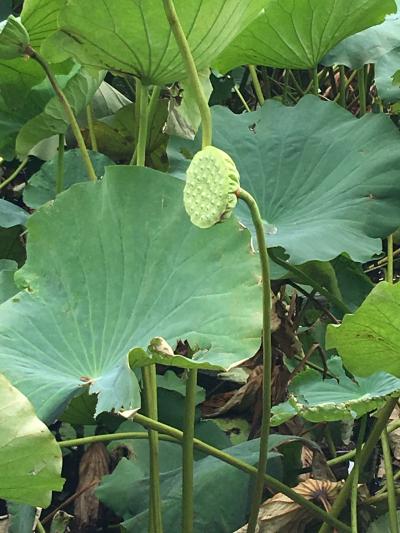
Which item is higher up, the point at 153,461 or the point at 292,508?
the point at 153,461

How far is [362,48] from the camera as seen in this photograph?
4.68 ft

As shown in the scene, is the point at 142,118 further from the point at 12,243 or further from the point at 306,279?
the point at 12,243

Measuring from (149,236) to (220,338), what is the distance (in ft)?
0.55

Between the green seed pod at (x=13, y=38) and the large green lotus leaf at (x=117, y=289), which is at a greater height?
the green seed pod at (x=13, y=38)

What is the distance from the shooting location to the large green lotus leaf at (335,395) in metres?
0.93

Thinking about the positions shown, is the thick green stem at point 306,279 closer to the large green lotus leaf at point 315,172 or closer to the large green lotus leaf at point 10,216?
the large green lotus leaf at point 315,172

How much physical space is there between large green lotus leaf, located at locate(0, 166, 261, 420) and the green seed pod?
6.9 inches

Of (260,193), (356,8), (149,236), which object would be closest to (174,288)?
(149,236)

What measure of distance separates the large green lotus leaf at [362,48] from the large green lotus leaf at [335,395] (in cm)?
49

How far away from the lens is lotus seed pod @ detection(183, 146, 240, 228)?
0.72 meters

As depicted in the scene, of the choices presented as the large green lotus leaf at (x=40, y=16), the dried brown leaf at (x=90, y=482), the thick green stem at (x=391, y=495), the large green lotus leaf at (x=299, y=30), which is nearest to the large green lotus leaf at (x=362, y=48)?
the large green lotus leaf at (x=299, y=30)

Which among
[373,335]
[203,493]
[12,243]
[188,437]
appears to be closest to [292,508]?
[203,493]

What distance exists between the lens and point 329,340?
0.90 meters

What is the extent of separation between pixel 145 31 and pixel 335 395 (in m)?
0.48
